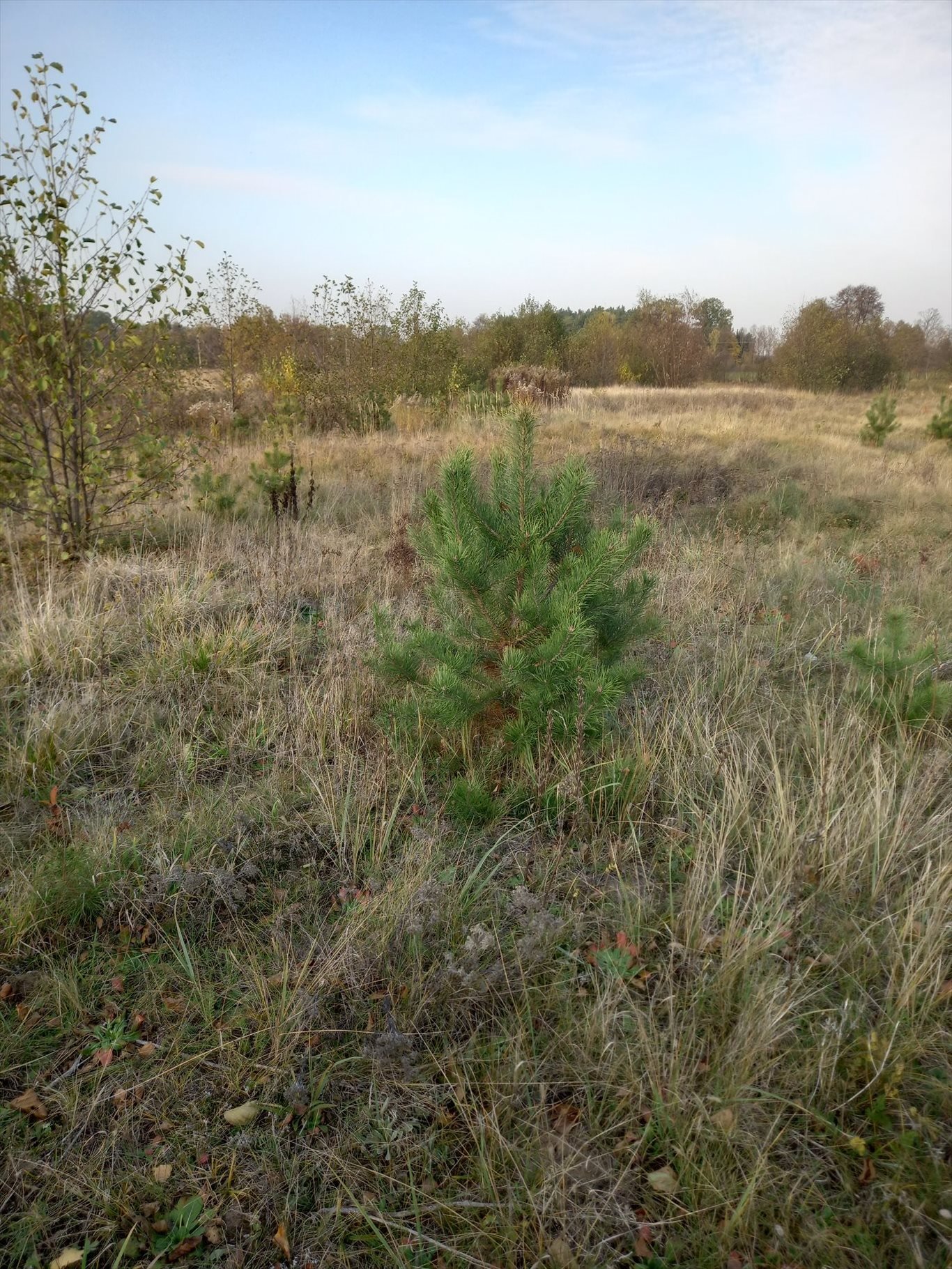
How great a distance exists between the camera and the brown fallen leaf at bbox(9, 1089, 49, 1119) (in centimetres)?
171

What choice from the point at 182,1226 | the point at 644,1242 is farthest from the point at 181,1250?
the point at 644,1242

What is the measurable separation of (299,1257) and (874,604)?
496cm

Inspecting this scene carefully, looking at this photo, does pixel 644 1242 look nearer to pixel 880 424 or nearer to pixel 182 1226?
pixel 182 1226

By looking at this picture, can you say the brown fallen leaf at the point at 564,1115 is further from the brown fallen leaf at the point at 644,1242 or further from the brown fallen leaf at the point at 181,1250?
the brown fallen leaf at the point at 181,1250

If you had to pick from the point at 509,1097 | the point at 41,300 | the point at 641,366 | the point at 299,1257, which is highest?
the point at 641,366

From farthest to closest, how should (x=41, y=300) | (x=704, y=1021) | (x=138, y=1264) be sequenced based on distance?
(x=41, y=300), (x=704, y=1021), (x=138, y=1264)

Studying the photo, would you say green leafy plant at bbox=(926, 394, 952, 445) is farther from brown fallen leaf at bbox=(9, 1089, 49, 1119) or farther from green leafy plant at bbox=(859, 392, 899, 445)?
brown fallen leaf at bbox=(9, 1089, 49, 1119)

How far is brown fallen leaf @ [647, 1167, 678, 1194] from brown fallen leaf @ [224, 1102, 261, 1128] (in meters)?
0.92

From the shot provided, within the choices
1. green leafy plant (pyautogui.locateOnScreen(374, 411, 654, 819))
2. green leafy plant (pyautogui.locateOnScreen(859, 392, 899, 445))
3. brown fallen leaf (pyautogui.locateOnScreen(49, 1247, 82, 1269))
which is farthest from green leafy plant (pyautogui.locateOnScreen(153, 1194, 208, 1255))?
green leafy plant (pyautogui.locateOnScreen(859, 392, 899, 445))

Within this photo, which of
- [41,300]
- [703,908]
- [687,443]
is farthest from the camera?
[687,443]

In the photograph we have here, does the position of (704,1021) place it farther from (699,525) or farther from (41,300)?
(699,525)

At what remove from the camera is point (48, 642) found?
3738mm

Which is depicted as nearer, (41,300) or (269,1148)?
(269,1148)

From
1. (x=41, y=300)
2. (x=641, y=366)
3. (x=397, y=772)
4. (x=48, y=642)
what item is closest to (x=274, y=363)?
(x=41, y=300)
